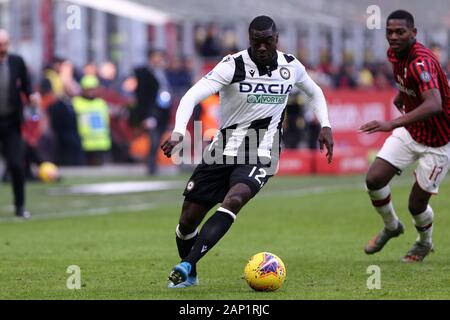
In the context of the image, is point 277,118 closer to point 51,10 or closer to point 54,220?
point 54,220

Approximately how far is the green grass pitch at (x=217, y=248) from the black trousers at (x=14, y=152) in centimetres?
46

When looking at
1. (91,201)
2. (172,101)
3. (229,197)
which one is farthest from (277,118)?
(172,101)

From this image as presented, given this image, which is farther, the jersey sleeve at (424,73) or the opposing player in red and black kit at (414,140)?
the opposing player in red and black kit at (414,140)

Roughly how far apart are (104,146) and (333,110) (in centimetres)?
518

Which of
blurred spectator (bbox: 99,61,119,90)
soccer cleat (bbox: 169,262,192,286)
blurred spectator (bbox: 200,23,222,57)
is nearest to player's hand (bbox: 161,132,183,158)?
soccer cleat (bbox: 169,262,192,286)

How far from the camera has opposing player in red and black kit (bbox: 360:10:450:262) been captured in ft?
35.6

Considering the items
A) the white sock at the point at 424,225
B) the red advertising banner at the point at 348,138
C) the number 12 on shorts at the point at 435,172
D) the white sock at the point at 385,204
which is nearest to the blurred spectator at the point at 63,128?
the red advertising banner at the point at 348,138

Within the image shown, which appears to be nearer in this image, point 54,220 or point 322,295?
point 322,295

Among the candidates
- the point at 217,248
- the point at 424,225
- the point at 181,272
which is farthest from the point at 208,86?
the point at 217,248

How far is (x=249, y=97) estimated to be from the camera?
32.1 ft

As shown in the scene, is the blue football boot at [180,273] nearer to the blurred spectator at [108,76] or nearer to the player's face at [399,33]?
the player's face at [399,33]

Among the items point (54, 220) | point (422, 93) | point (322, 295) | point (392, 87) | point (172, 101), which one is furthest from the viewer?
point (392, 87)

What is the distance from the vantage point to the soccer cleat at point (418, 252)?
11.5m

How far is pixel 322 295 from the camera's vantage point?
29.6 feet
